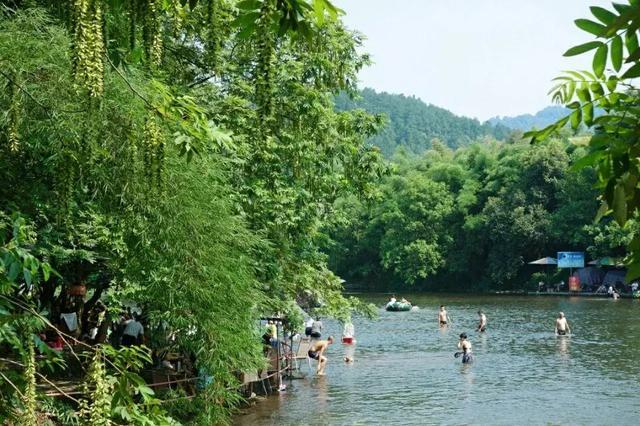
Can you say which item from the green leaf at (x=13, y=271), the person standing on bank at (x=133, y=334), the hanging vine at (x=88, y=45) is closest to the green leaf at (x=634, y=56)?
the hanging vine at (x=88, y=45)

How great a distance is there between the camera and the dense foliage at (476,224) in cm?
6594

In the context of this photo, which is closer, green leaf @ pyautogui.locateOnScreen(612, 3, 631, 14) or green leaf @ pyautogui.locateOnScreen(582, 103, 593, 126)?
green leaf @ pyautogui.locateOnScreen(612, 3, 631, 14)

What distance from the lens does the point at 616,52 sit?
8.93ft

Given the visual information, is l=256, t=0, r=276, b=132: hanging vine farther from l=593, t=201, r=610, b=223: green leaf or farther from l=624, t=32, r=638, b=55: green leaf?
l=593, t=201, r=610, b=223: green leaf

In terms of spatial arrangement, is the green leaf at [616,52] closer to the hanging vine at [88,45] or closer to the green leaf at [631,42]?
the green leaf at [631,42]

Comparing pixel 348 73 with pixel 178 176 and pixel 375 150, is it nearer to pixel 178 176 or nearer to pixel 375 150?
pixel 375 150

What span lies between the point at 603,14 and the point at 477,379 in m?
21.9

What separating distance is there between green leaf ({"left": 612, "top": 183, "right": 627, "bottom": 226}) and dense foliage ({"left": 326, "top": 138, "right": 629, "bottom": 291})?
56.8 metres

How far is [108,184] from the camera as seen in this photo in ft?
27.0

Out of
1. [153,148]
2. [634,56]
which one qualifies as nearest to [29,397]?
[153,148]

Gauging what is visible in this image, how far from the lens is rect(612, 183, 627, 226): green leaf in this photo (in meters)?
2.73

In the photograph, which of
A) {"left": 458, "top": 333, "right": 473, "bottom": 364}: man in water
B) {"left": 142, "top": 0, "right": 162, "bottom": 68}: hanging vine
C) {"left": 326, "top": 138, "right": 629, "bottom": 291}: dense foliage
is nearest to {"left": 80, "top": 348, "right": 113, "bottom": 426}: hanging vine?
{"left": 142, "top": 0, "right": 162, "bottom": 68}: hanging vine

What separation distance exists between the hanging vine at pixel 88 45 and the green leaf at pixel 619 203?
7.68ft

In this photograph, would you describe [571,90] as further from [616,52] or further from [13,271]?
[13,271]
